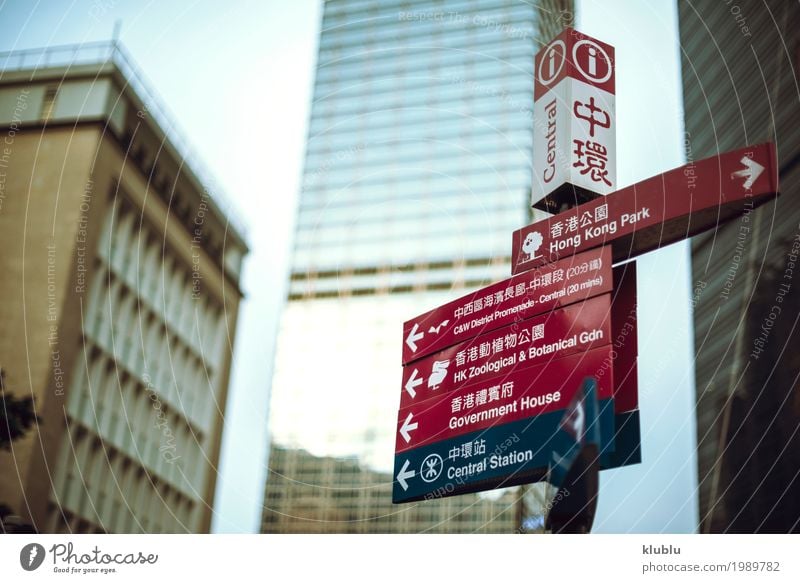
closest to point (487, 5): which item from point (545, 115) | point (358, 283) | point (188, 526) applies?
point (358, 283)

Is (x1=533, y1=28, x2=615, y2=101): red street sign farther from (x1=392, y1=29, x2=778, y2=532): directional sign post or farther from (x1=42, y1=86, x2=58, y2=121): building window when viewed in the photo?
(x1=42, y1=86, x2=58, y2=121): building window

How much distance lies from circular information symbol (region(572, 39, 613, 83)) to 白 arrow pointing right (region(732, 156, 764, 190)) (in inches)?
92.8

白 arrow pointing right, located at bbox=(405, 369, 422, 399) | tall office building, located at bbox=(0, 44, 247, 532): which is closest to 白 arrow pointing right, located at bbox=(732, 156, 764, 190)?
白 arrow pointing right, located at bbox=(405, 369, 422, 399)

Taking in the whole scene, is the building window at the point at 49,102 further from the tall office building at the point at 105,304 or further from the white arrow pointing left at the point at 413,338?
the white arrow pointing left at the point at 413,338

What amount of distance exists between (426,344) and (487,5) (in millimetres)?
28695

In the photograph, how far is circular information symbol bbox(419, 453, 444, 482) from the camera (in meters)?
7.80

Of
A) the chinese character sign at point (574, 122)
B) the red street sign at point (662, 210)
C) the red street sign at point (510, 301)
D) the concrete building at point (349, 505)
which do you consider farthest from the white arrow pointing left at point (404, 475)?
the concrete building at point (349, 505)

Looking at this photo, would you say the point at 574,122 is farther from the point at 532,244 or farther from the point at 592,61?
the point at 532,244

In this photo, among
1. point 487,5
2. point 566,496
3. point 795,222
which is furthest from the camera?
point 487,5

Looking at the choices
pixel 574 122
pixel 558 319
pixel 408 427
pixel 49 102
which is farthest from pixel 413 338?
pixel 49 102

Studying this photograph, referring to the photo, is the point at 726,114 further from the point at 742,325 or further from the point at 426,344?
the point at 426,344

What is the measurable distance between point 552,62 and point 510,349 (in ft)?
9.77

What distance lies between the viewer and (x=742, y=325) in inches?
764

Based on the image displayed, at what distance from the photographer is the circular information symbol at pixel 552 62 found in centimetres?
905
